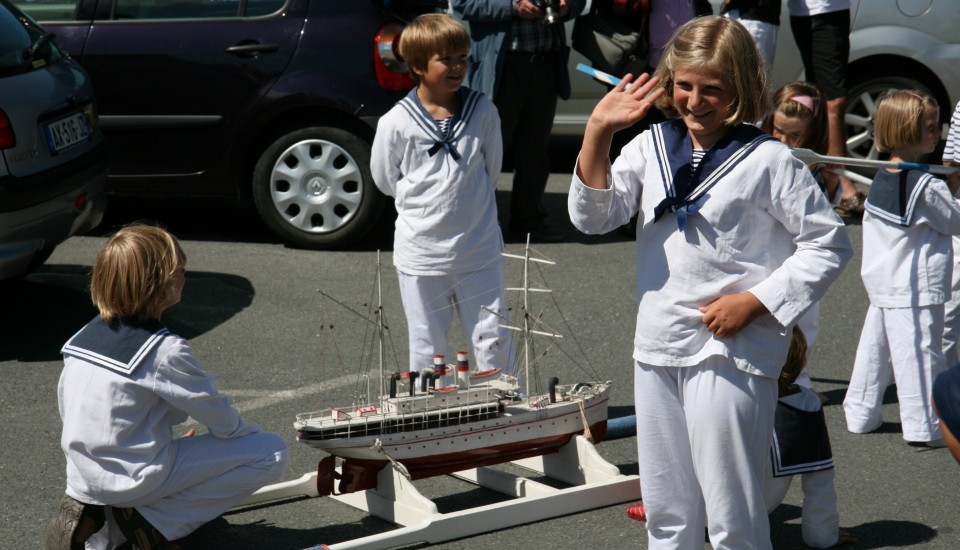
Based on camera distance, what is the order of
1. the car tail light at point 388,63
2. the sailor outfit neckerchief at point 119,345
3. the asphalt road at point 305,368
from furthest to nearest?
the car tail light at point 388,63 < the asphalt road at point 305,368 < the sailor outfit neckerchief at point 119,345

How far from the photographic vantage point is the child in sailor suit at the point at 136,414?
13.5 feet

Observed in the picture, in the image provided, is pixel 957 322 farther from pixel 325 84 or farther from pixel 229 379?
pixel 325 84

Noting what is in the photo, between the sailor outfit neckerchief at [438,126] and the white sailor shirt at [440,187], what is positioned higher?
the sailor outfit neckerchief at [438,126]

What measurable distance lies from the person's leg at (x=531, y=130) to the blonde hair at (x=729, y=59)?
4922mm

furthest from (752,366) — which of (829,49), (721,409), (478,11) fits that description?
(829,49)

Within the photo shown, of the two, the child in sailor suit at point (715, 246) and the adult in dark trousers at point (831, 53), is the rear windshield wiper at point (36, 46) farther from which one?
the adult in dark trousers at point (831, 53)

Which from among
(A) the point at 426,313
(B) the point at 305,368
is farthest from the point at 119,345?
(B) the point at 305,368

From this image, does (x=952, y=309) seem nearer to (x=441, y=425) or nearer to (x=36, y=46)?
(x=441, y=425)

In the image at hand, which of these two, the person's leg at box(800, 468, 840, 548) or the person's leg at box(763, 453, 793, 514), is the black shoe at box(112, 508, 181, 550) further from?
the person's leg at box(800, 468, 840, 548)

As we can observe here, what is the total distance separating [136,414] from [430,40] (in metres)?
1.96

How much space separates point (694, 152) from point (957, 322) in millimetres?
2844

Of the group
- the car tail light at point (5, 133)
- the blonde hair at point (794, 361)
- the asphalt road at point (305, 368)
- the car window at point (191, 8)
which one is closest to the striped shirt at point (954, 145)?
the asphalt road at point (305, 368)

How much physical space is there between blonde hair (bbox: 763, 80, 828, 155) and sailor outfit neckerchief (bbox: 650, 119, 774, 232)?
2044 mm

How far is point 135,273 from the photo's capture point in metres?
4.11
